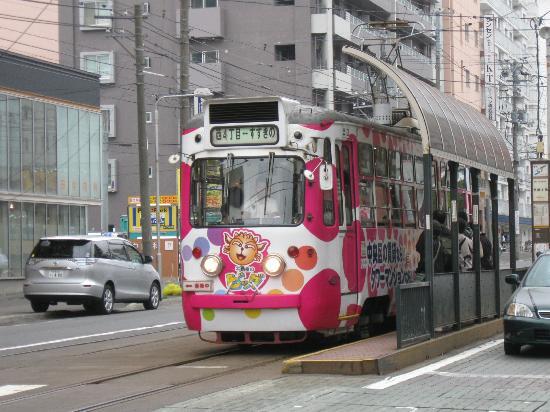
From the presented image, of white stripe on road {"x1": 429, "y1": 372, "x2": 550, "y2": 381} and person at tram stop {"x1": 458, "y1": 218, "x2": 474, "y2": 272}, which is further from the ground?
person at tram stop {"x1": 458, "y1": 218, "x2": 474, "y2": 272}

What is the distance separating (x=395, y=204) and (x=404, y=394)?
21.2ft

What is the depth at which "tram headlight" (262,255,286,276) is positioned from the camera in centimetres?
1384

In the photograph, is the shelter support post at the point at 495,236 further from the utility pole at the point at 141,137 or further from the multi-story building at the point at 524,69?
the multi-story building at the point at 524,69

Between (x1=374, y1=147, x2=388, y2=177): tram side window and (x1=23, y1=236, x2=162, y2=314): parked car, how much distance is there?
1066 cm

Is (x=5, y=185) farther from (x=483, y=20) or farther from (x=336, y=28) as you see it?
(x=483, y=20)

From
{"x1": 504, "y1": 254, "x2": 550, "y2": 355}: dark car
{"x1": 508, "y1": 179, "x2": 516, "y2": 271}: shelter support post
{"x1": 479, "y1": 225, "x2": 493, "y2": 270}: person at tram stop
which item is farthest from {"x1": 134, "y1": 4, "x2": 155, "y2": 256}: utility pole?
{"x1": 504, "y1": 254, "x2": 550, "y2": 355}: dark car

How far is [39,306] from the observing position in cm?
2597

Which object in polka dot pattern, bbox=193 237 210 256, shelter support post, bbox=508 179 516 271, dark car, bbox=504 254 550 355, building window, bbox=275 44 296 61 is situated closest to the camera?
dark car, bbox=504 254 550 355

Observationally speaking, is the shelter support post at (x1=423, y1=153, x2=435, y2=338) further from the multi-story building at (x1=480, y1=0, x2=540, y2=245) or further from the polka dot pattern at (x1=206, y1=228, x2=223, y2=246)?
the multi-story building at (x1=480, y1=0, x2=540, y2=245)

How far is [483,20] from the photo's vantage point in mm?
78312

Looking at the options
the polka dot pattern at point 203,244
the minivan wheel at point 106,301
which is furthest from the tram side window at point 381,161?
the minivan wheel at point 106,301

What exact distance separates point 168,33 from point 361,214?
1697 inches

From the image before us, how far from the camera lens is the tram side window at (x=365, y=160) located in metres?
15.2

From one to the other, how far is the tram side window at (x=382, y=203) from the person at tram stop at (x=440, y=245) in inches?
36.1
